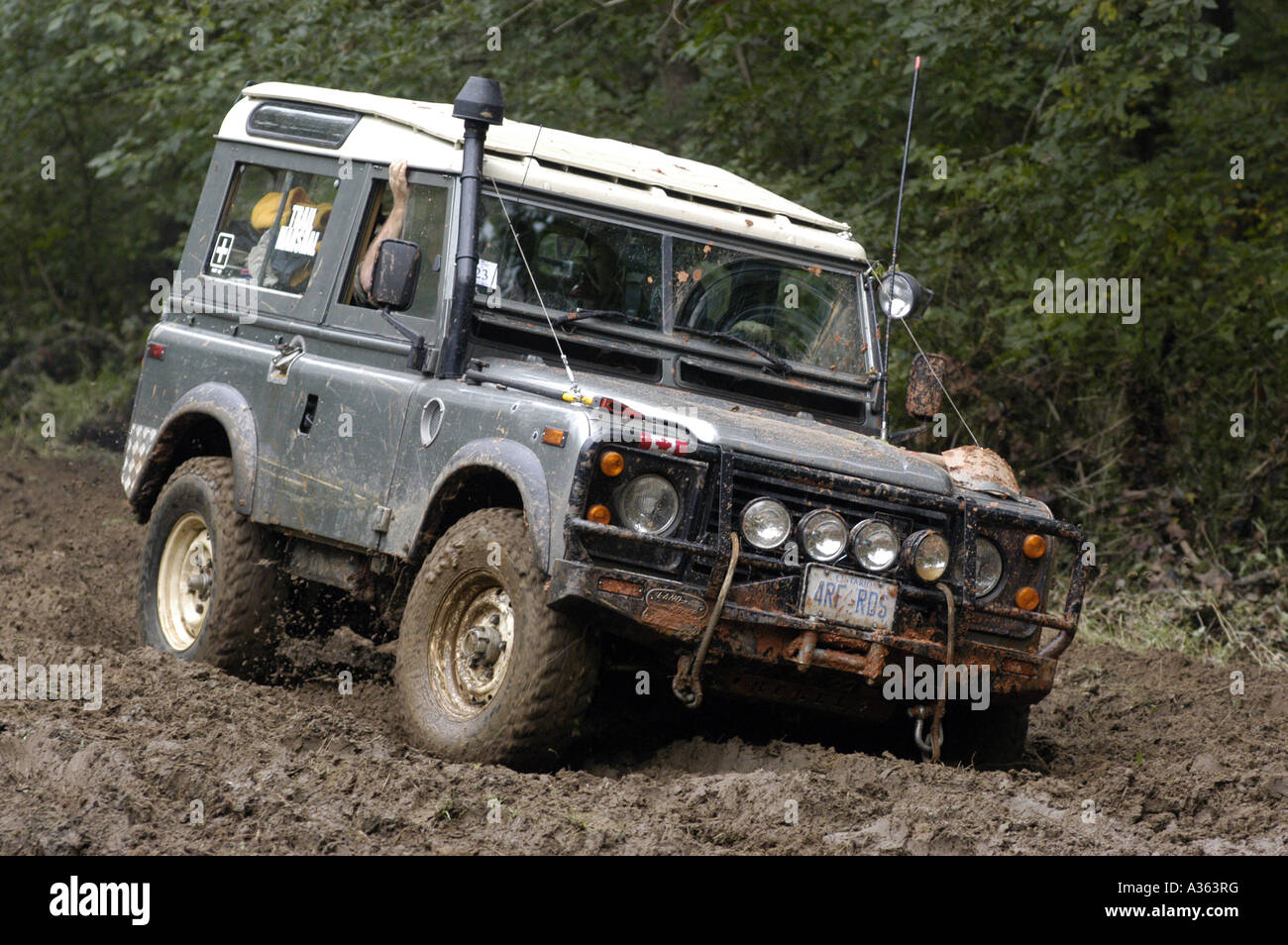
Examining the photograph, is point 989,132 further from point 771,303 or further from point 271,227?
point 271,227

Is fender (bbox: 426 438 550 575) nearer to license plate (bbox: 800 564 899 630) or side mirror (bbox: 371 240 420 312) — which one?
side mirror (bbox: 371 240 420 312)

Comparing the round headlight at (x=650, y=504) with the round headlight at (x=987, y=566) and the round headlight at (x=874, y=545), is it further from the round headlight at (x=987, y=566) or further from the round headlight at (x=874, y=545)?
the round headlight at (x=987, y=566)

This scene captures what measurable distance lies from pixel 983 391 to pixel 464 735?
689cm

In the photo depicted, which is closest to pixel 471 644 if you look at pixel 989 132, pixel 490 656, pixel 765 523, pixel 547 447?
pixel 490 656

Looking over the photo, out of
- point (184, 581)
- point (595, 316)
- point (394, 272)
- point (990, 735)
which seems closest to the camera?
point (394, 272)

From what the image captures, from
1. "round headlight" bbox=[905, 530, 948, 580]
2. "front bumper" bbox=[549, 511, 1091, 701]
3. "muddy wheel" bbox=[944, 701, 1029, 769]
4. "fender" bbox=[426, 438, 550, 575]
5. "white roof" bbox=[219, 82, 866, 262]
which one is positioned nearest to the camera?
"front bumper" bbox=[549, 511, 1091, 701]

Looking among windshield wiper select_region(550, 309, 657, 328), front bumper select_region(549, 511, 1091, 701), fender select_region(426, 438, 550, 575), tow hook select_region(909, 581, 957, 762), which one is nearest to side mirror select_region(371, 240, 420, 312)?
windshield wiper select_region(550, 309, 657, 328)

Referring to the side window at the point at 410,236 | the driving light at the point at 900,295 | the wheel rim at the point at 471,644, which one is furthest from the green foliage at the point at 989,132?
the wheel rim at the point at 471,644

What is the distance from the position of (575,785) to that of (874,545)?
124cm

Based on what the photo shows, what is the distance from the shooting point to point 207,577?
736 centimetres

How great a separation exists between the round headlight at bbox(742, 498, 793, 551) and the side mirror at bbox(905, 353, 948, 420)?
6.07 feet

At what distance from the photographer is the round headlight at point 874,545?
5457 mm

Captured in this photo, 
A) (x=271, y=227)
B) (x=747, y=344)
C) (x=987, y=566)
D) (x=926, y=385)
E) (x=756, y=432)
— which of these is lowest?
(x=987, y=566)

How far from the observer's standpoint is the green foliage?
11.0m
